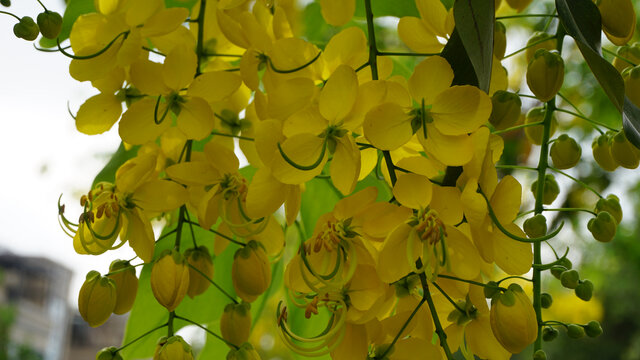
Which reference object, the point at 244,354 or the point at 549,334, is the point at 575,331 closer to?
the point at 549,334

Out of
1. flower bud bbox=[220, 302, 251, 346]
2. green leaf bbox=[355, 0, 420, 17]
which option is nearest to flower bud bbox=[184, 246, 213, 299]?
flower bud bbox=[220, 302, 251, 346]

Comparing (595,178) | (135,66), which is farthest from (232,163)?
(595,178)

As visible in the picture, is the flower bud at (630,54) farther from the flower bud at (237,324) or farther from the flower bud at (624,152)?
the flower bud at (237,324)

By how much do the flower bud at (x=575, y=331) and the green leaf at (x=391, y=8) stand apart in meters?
0.26

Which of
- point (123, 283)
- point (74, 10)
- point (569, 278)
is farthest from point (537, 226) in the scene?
point (74, 10)

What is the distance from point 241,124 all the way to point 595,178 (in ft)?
5.18

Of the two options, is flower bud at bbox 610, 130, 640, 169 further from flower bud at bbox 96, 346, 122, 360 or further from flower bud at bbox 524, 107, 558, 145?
flower bud at bbox 96, 346, 122, 360

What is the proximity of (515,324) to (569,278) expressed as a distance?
8cm

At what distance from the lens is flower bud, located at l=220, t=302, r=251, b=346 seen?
439 millimetres

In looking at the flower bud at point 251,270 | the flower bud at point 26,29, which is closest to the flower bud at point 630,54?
the flower bud at point 251,270

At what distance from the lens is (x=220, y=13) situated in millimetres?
438

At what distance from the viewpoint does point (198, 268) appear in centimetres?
45

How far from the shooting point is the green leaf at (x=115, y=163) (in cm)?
52

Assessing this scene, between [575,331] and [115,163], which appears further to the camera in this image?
[115,163]
